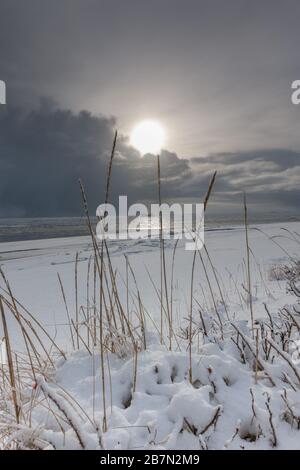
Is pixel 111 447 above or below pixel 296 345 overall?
below

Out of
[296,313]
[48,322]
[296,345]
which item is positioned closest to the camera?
[296,345]

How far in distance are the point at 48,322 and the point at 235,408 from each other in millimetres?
3909

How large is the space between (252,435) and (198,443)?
20cm

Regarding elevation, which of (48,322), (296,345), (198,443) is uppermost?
(296,345)

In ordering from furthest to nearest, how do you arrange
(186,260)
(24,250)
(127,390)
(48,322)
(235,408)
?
(24,250)
(186,260)
(48,322)
(127,390)
(235,408)

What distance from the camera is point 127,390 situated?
63.9 inches

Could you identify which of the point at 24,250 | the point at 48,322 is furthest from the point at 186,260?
the point at 24,250

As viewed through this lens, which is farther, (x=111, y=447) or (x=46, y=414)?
(x=46, y=414)

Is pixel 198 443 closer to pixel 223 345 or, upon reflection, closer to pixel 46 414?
pixel 46 414

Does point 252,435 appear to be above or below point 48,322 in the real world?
above

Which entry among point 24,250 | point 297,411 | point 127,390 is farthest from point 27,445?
point 24,250

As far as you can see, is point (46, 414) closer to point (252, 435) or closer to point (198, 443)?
point (198, 443)

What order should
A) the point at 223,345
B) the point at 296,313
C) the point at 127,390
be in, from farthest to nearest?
1. the point at 296,313
2. the point at 223,345
3. the point at 127,390

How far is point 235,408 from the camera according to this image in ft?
4.64
